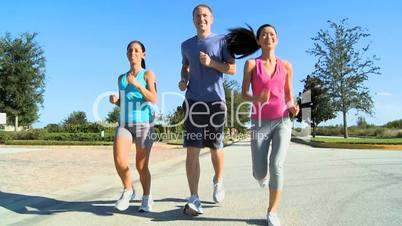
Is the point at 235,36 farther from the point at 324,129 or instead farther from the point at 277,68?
the point at 324,129

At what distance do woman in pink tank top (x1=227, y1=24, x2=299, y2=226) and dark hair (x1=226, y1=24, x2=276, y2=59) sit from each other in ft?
1.43

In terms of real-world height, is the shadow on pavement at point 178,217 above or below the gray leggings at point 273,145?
below

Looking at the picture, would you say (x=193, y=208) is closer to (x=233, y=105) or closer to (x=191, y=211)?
(x=191, y=211)

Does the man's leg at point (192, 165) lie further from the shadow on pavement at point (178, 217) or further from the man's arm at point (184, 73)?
the man's arm at point (184, 73)

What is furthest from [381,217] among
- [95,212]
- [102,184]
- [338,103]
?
[338,103]

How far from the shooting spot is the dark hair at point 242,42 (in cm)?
Answer: 535

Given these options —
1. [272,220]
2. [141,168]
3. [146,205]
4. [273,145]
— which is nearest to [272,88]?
[273,145]

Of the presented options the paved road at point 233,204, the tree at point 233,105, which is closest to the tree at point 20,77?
the tree at point 233,105

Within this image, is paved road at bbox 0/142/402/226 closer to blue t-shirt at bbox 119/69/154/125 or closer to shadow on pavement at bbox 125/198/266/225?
shadow on pavement at bbox 125/198/266/225

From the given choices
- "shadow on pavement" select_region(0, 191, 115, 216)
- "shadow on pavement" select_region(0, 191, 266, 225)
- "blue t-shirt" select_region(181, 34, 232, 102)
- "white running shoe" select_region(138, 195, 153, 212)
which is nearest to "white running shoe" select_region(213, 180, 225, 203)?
"shadow on pavement" select_region(0, 191, 266, 225)

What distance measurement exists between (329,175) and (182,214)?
4.48 metres

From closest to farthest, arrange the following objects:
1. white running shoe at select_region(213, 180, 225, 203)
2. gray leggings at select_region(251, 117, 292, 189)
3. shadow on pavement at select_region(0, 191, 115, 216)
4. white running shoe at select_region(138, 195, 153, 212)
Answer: gray leggings at select_region(251, 117, 292, 189)
white running shoe at select_region(138, 195, 153, 212)
shadow on pavement at select_region(0, 191, 115, 216)
white running shoe at select_region(213, 180, 225, 203)

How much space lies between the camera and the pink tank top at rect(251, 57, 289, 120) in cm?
476

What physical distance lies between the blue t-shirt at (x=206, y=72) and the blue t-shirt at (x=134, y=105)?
499 mm
